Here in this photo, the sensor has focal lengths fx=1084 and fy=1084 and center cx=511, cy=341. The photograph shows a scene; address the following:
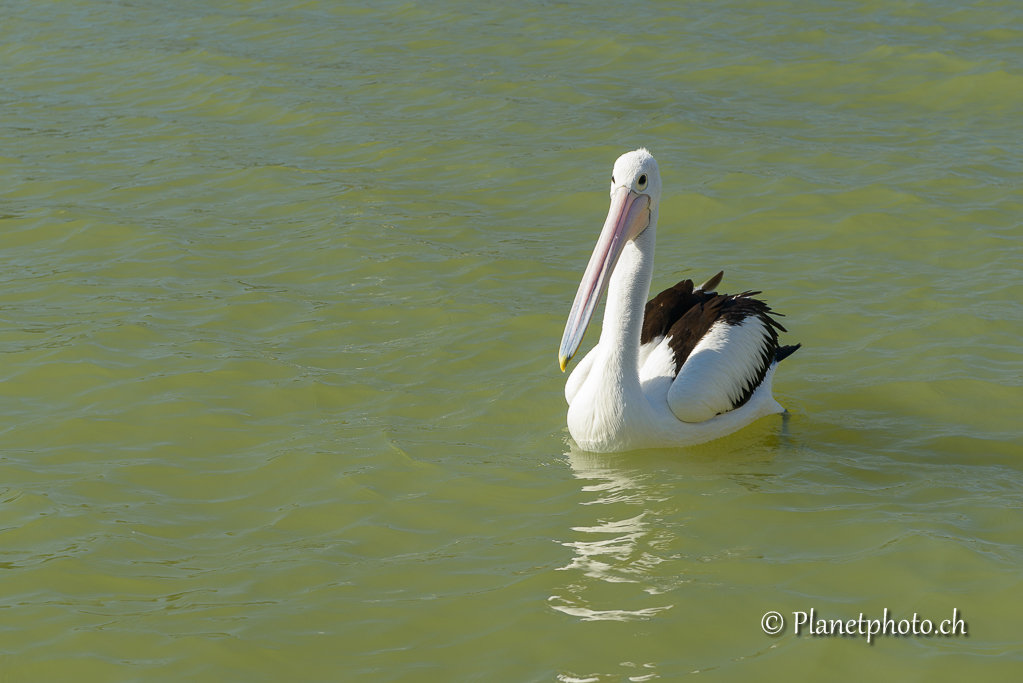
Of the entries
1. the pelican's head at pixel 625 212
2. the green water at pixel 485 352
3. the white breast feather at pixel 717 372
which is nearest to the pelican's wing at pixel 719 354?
the white breast feather at pixel 717 372

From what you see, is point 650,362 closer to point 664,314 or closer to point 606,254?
point 664,314

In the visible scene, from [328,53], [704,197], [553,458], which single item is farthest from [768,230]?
[328,53]

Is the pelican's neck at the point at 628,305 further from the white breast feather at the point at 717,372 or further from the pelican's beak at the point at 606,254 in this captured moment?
Result: the white breast feather at the point at 717,372

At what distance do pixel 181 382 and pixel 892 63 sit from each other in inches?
276

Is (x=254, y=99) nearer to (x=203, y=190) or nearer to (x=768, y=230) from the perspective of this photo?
(x=203, y=190)

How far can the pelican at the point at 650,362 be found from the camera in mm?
4598

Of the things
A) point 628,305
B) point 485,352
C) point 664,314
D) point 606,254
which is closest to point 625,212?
point 606,254

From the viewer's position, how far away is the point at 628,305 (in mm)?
4711

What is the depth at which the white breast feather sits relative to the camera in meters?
4.71

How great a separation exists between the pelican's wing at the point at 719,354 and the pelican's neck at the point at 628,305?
27cm

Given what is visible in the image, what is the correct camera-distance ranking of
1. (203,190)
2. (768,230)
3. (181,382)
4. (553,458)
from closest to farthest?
1. (553,458)
2. (181,382)
3. (768,230)
4. (203,190)

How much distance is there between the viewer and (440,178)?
26.2 feet

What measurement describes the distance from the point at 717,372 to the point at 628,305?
51 centimetres

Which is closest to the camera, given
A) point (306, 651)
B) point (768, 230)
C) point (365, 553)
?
point (306, 651)
